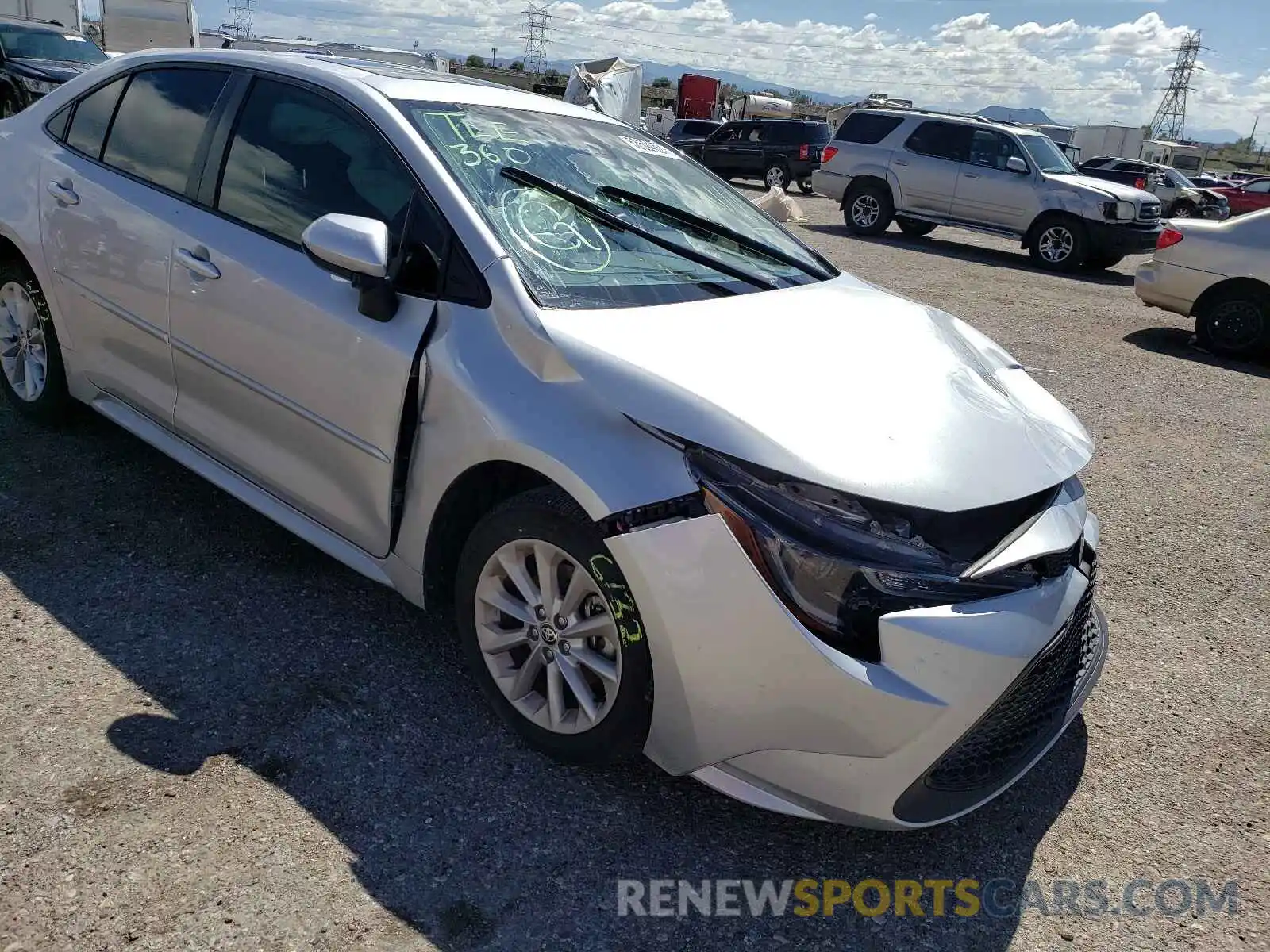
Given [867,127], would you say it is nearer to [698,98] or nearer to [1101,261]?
[1101,261]

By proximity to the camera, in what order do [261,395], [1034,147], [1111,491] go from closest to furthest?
1. [261,395]
2. [1111,491]
3. [1034,147]

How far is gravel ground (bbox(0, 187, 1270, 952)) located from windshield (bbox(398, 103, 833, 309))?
1.31 m

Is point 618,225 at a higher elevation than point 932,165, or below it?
below

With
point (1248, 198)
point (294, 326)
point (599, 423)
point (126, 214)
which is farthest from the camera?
point (1248, 198)

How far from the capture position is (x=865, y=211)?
52.3 ft

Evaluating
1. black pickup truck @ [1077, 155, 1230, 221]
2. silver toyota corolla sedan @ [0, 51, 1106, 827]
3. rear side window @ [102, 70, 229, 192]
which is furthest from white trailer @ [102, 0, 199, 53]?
silver toyota corolla sedan @ [0, 51, 1106, 827]

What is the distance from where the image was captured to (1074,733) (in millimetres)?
3117

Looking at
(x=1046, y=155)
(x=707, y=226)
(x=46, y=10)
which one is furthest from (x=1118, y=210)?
(x=46, y=10)

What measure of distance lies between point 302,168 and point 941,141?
45.2 ft

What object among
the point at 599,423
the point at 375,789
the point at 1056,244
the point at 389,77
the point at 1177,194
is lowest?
the point at 375,789

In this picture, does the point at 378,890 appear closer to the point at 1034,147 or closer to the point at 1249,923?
the point at 1249,923

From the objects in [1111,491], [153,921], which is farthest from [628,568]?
[1111,491]

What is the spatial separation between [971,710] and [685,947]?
2.72 ft

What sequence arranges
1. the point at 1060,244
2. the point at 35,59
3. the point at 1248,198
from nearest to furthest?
the point at 1060,244 → the point at 35,59 → the point at 1248,198
